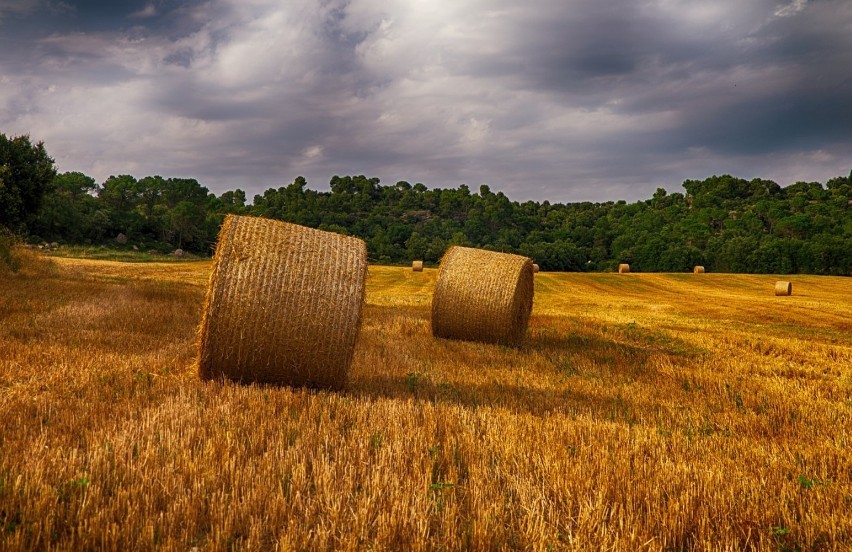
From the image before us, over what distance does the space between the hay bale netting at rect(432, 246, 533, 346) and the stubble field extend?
3226 millimetres

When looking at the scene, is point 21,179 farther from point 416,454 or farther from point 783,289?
point 783,289

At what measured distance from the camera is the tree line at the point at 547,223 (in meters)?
71.5

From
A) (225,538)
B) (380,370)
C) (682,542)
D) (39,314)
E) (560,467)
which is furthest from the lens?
(39,314)

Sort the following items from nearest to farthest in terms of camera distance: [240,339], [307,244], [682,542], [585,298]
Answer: [682,542]
[240,339]
[307,244]
[585,298]

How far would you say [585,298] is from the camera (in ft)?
105

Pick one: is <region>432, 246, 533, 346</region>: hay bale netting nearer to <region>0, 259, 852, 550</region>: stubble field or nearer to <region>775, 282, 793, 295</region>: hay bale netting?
<region>0, 259, 852, 550</region>: stubble field

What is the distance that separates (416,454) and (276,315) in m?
3.29

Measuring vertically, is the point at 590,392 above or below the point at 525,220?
below

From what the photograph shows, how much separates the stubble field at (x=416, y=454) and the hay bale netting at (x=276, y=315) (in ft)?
1.32

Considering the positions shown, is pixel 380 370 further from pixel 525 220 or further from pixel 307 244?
pixel 525 220

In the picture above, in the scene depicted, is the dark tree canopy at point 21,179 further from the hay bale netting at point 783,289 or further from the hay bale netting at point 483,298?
the hay bale netting at point 783,289

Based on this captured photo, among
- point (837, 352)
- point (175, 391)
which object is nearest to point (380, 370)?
point (175, 391)

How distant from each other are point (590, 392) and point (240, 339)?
522cm

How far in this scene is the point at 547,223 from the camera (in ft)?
345
